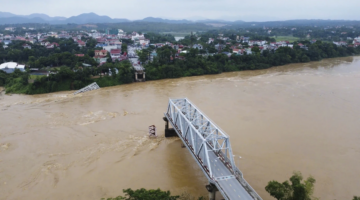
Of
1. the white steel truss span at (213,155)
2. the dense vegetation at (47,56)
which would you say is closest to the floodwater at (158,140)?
Answer: the white steel truss span at (213,155)

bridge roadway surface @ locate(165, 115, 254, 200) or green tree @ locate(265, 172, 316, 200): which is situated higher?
green tree @ locate(265, 172, 316, 200)

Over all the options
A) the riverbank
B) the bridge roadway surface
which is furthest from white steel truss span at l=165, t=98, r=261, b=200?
the riverbank

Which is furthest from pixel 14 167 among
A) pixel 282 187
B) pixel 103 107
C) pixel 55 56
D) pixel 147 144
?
pixel 55 56

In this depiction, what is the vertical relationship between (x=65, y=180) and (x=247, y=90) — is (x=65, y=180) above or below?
below

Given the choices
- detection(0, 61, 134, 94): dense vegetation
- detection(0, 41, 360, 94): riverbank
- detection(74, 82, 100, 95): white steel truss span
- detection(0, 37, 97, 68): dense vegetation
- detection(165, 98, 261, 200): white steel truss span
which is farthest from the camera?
detection(0, 37, 97, 68): dense vegetation

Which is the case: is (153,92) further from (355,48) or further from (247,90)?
(355,48)

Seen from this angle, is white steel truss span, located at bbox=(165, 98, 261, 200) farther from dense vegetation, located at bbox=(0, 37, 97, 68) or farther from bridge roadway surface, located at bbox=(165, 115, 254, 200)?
dense vegetation, located at bbox=(0, 37, 97, 68)

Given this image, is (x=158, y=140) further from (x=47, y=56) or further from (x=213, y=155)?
(x=47, y=56)

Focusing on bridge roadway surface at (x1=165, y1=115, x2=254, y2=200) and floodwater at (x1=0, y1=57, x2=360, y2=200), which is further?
floodwater at (x1=0, y1=57, x2=360, y2=200)
